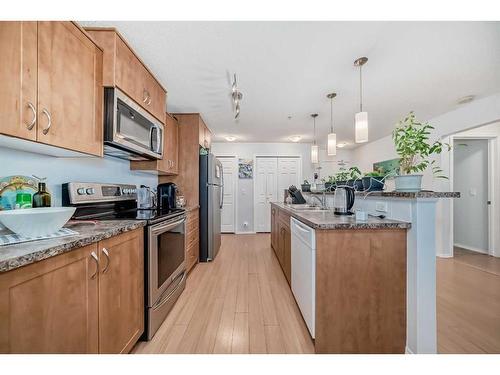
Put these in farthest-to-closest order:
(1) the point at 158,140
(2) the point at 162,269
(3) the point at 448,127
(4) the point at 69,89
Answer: (3) the point at 448,127
(1) the point at 158,140
(2) the point at 162,269
(4) the point at 69,89

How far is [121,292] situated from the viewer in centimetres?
116

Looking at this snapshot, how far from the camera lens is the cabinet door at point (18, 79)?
0.84 metres

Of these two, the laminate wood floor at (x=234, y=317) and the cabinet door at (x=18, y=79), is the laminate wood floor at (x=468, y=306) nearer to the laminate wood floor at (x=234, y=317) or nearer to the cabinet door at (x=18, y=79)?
the laminate wood floor at (x=234, y=317)

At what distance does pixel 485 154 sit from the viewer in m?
3.63

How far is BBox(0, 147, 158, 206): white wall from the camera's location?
1176 mm

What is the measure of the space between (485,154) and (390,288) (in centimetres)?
432

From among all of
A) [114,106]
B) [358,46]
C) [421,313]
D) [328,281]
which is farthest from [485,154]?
[114,106]

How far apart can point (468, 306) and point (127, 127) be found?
11.3 ft

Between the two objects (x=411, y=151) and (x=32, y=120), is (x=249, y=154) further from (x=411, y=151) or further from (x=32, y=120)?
(x=32, y=120)

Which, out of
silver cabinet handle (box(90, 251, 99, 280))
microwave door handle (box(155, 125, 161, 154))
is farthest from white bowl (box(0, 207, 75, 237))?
microwave door handle (box(155, 125, 161, 154))

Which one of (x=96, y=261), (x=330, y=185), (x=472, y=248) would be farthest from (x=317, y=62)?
(x=472, y=248)

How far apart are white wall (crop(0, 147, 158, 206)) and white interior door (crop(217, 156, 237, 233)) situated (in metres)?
3.17

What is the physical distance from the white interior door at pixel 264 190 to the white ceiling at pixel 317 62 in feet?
7.39
